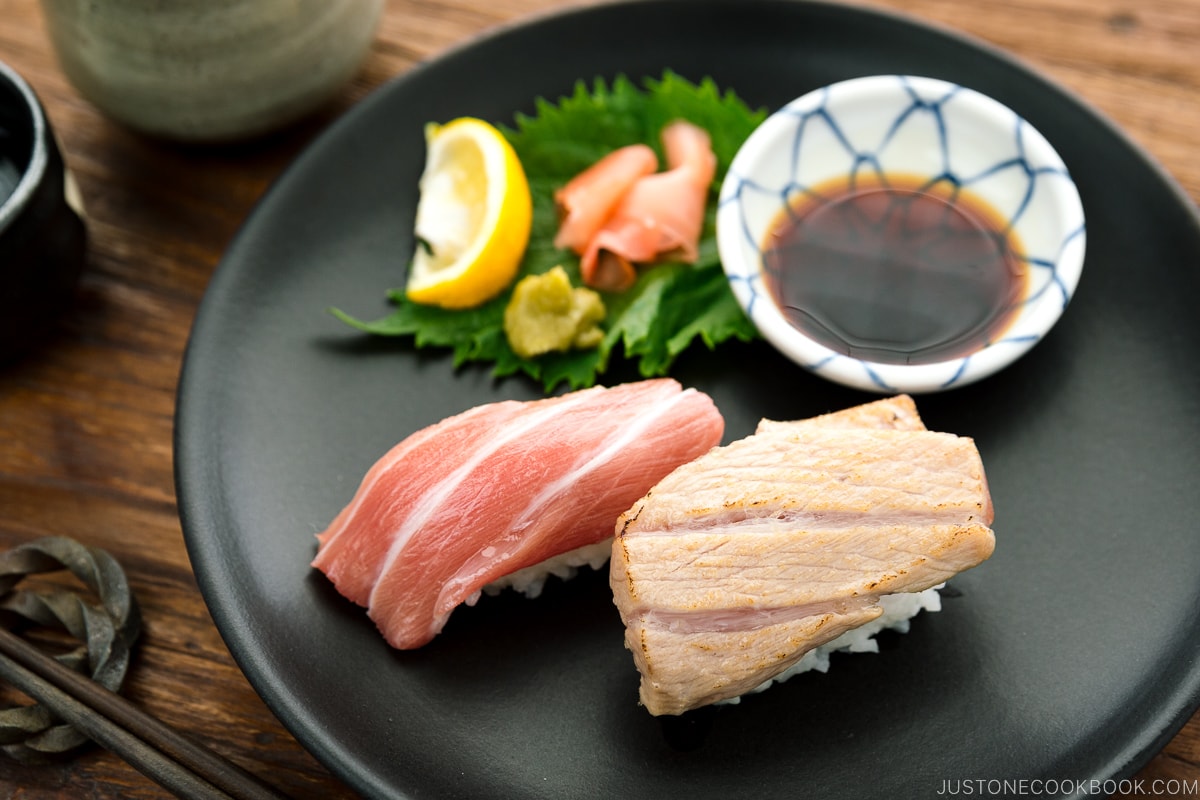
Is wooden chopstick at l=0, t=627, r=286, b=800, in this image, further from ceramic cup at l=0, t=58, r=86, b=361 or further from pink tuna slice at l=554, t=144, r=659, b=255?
pink tuna slice at l=554, t=144, r=659, b=255

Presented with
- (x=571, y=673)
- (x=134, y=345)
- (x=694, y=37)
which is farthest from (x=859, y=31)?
(x=134, y=345)

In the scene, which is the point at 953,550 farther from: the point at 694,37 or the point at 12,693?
the point at 12,693

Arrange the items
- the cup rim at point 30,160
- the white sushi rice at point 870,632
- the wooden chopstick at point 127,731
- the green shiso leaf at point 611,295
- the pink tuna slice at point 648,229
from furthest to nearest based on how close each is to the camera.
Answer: the pink tuna slice at point 648,229 → the green shiso leaf at point 611,295 → the cup rim at point 30,160 → the white sushi rice at point 870,632 → the wooden chopstick at point 127,731

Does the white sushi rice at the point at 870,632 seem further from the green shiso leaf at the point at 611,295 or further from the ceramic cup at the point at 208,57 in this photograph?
the ceramic cup at the point at 208,57

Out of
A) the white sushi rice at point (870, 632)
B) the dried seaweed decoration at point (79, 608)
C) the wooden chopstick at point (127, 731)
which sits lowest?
the dried seaweed decoration at point (79, 608)

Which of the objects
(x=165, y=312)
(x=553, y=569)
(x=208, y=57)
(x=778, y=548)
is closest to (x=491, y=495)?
(x=553, y=569)

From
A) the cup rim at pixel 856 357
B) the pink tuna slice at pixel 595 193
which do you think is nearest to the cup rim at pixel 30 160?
the pink tuna slice at pixel 595 193

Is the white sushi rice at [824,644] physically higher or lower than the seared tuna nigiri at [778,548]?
lower

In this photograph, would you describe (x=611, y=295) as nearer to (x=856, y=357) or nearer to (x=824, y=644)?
(x=856, y=357)
